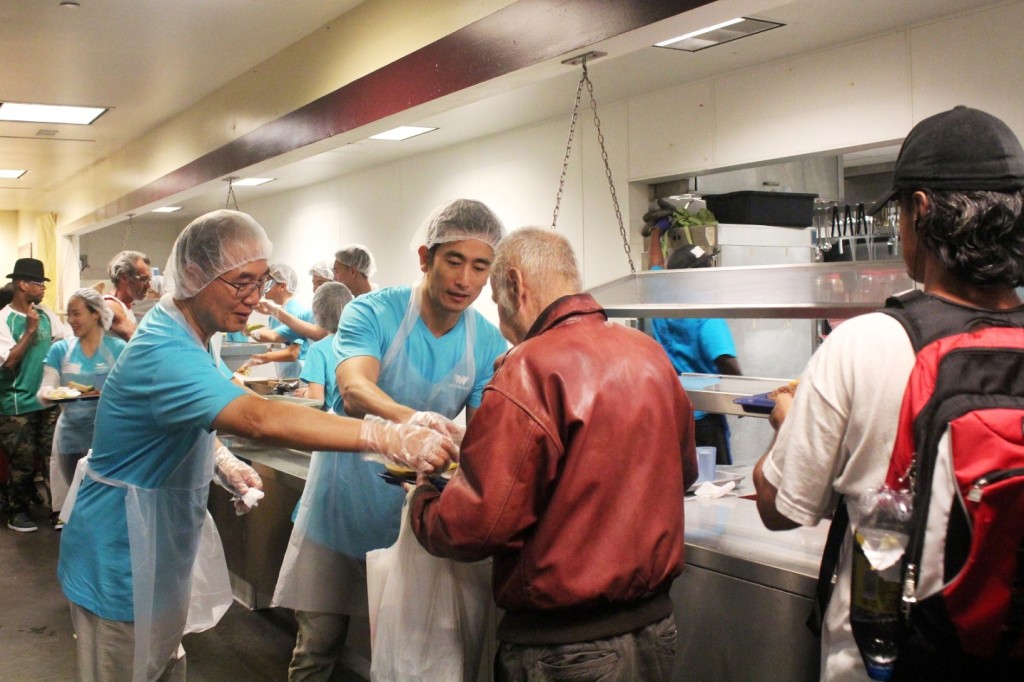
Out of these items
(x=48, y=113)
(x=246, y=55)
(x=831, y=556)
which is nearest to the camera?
(x=831, y=556)

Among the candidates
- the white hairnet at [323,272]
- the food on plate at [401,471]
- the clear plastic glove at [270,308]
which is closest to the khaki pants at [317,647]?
the food on plate at [401,471]

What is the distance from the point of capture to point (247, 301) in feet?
6.68

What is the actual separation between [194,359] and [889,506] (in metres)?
1.33

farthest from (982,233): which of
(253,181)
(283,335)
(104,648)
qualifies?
(253,181)

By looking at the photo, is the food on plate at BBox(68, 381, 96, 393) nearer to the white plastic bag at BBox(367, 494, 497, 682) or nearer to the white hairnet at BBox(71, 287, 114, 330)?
the white hairnet at BBox(71, 287, 114, 330)

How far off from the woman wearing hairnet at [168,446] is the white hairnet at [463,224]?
1.70ft

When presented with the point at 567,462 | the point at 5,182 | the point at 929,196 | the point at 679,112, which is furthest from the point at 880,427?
the point at 5,182

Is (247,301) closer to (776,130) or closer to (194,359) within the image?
(194,359)

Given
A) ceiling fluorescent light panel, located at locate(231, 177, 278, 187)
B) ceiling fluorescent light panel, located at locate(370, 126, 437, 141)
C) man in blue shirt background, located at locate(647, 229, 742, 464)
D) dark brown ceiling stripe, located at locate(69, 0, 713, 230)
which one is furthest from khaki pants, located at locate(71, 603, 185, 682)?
ceiling fluorescent light panel, located at locate(231, 177, 278, 187)

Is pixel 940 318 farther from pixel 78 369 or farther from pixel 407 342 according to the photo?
pixel 78 369

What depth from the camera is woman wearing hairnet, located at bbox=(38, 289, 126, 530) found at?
4.78m

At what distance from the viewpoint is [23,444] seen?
5574 millimetres

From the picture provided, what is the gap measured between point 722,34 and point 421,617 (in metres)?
3.36

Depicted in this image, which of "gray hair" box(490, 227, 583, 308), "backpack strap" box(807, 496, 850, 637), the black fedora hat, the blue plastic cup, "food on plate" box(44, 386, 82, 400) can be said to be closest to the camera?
"backpack strap" box(807, 496, 850, 637)
